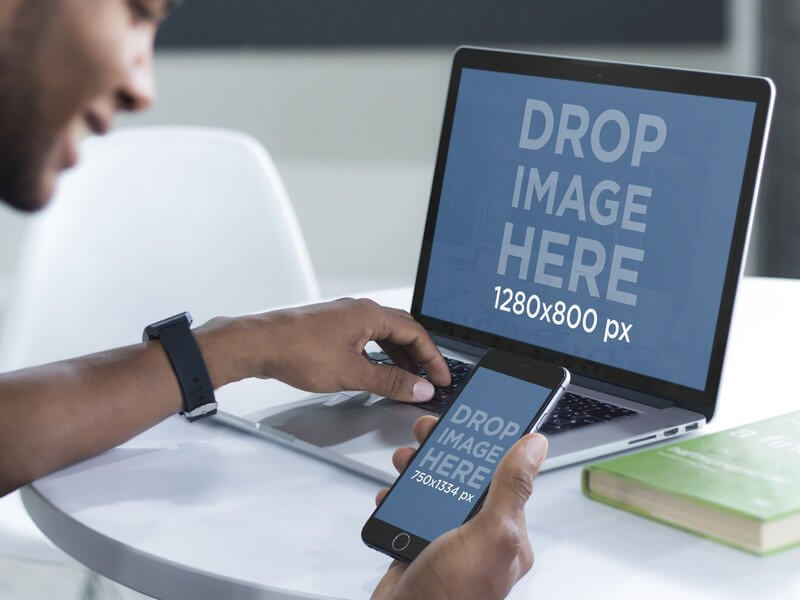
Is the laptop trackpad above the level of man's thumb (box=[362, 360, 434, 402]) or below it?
below

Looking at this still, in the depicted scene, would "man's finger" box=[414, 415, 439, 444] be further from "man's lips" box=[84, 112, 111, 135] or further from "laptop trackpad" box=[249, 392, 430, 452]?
"man's lips" box=[84, 112, 111, 135]

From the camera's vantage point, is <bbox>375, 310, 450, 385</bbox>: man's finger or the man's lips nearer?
the man's lips

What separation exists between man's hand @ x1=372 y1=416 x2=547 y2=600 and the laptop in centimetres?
17

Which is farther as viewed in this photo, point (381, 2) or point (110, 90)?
point (381, 2)

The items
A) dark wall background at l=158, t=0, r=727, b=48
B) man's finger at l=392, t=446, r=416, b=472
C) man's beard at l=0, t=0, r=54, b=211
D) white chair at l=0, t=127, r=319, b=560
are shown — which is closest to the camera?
man's beard at l=0, t=0, r=54, b=211

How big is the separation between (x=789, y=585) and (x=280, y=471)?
0.40 meters

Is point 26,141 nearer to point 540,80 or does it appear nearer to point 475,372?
point 475,372

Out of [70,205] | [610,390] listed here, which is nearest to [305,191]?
[70,205]

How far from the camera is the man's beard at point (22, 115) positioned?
56 cm

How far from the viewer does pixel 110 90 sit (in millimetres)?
604

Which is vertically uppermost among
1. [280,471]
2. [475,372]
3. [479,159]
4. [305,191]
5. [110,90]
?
[110,90]

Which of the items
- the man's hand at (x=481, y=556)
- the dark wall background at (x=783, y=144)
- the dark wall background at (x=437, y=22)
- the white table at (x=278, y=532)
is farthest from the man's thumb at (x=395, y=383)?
the dark wall background at (x=437, y=22)

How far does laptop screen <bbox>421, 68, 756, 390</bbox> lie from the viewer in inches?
38.9

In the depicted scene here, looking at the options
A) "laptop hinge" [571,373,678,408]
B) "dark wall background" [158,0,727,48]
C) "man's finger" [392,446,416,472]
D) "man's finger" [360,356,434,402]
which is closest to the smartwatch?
"man's finger" [360,356,434,402]
